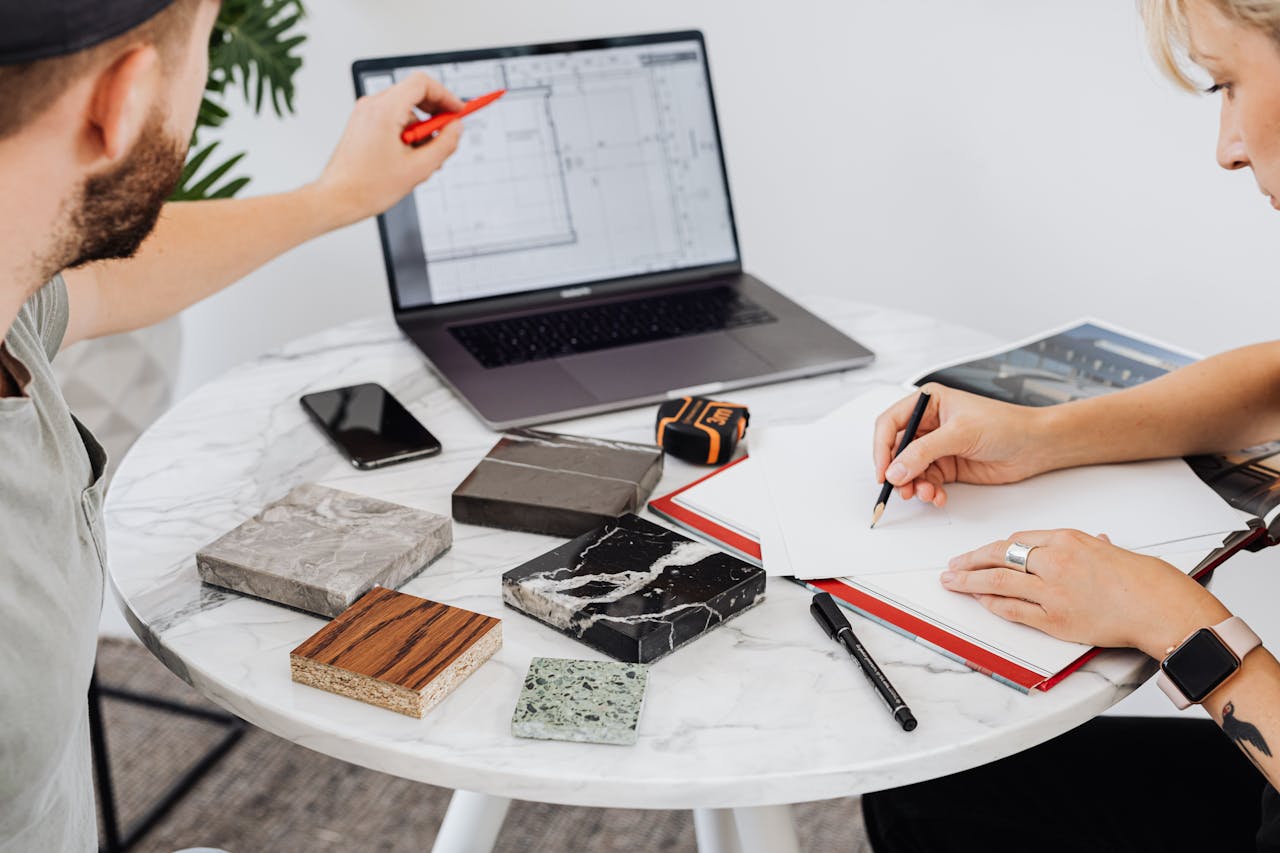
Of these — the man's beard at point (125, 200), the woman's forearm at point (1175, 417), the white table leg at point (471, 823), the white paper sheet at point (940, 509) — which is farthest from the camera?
the white table leg at point (471, 823)

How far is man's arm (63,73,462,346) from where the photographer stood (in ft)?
3.67

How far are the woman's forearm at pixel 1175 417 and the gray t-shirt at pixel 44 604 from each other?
0.76 metres

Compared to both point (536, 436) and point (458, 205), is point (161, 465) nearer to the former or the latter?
point (536, 436)

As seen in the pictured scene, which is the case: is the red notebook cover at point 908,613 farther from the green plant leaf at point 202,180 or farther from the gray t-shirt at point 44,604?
the green plant leaf at point 202,180

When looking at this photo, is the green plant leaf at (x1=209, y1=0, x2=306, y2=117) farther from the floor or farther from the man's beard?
the man's beard

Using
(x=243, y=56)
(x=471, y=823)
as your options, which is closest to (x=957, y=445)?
(x=471, y=823)

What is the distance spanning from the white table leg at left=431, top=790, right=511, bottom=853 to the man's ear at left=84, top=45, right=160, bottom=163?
764 millimetres

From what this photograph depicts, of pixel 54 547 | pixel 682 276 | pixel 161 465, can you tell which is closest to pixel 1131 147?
pixel 682 276

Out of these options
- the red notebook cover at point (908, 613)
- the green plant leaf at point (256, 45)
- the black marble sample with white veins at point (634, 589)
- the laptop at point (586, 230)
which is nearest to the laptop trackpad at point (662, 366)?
the laptop at point (586, 230)

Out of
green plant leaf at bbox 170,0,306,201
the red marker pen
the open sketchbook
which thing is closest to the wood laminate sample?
the open sketchbook

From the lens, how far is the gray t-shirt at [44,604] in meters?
0.67

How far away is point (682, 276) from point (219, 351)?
113 centimetres

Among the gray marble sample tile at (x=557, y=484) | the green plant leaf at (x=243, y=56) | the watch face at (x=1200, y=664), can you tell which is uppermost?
the green plant leaf at (x=243, y=56)

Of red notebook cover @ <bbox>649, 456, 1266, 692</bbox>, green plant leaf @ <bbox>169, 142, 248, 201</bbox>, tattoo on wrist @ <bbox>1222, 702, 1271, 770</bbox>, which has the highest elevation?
green plant leaf @ <bbox>169, 142, 248, 201</bbox>
